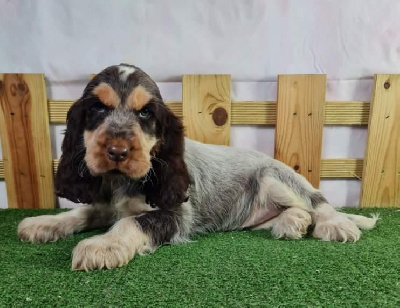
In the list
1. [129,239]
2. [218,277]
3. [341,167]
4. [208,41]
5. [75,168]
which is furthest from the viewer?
[341,167]

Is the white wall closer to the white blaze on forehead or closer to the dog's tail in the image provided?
the white blaze on forehead

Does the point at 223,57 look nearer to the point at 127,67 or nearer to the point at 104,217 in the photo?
the point at 127,67

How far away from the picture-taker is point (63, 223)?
7.96 feet

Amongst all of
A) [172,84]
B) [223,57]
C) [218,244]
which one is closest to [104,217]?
[218,244]

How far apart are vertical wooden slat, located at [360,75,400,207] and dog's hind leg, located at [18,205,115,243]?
2.29 metres

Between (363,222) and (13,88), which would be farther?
(13,88)

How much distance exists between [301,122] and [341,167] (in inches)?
22.9

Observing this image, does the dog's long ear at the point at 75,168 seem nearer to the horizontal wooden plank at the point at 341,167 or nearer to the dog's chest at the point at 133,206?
the dog's chest at the point at 133,206

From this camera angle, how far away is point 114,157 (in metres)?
1.82

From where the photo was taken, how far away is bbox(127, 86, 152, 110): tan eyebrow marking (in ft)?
6.81

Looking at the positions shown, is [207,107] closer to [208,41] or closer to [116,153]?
[208,41]

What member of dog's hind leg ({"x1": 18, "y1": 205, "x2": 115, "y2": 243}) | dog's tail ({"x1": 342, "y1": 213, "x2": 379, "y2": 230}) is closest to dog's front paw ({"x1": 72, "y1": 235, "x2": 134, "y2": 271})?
dog's hind leg ({"x1": 18, "y1": 205, "x2": 115, "y2": 243})

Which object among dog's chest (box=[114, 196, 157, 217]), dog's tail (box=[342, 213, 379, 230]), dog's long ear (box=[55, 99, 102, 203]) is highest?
dog's long ear (box=[55, 99, 102, 203])

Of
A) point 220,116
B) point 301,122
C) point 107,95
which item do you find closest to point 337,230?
point 301,122
